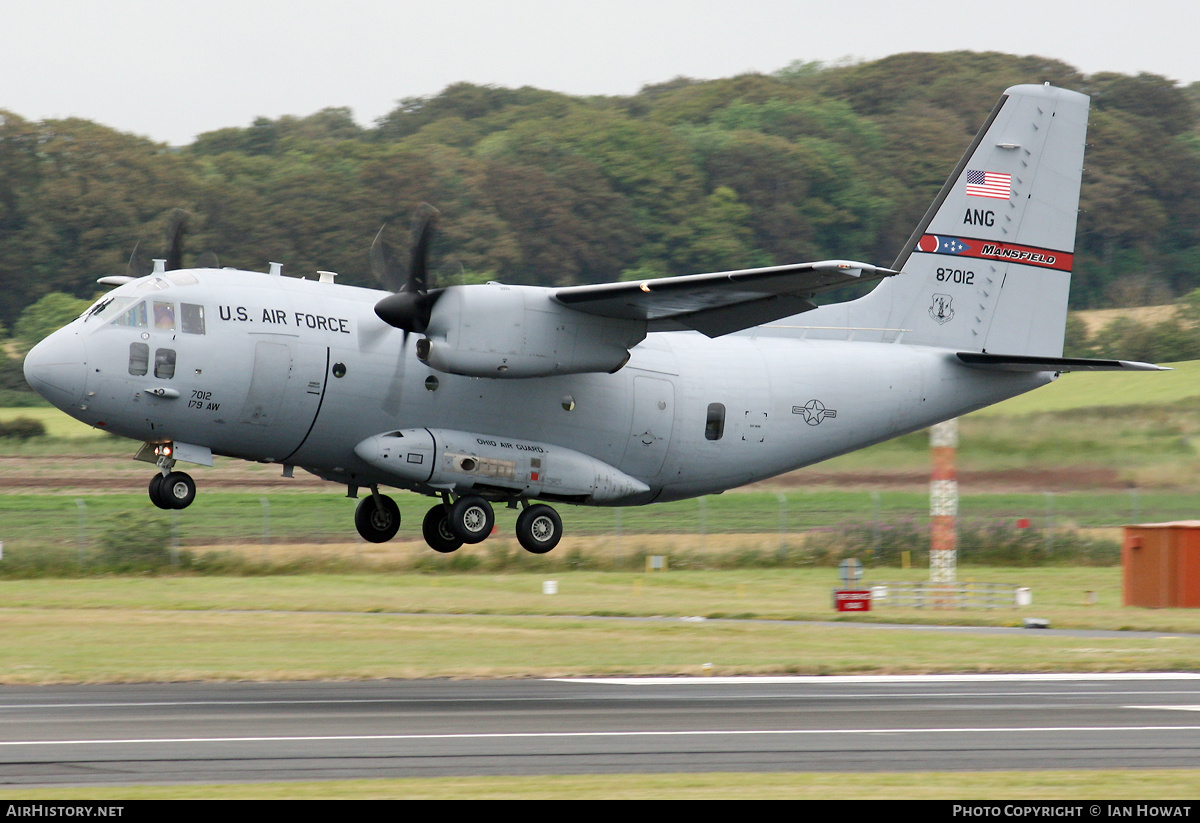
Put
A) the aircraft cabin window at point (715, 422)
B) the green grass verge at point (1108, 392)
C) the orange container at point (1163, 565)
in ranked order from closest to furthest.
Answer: the aircraft cabin window at point (715, 422), the orange container at point (1163, 565), the green grass verge at point (1108, 392)

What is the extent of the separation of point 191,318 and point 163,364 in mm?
790

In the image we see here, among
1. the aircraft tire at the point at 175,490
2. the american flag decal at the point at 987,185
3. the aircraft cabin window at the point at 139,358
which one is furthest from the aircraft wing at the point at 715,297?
the american flag decal at the point at 987,185

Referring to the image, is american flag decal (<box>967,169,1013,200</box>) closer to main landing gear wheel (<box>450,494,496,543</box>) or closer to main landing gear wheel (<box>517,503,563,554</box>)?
main landing gear wheel (<box>517,503,563,554</box>)

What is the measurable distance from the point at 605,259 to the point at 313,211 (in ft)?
53.4

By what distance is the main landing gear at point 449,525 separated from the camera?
2344 centimetres

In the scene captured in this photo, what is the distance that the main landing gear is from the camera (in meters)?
23.4

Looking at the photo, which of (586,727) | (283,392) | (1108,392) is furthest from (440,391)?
(1108,392)

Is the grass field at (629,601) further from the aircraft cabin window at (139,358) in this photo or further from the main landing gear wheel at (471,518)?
the aircraft cabin window at (139,358)

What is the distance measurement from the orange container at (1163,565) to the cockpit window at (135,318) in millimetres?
28606

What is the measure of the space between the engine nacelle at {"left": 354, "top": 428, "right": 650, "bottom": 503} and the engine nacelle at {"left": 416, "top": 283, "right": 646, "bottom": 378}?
1.37 m

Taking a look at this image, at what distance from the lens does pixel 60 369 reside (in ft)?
67.6

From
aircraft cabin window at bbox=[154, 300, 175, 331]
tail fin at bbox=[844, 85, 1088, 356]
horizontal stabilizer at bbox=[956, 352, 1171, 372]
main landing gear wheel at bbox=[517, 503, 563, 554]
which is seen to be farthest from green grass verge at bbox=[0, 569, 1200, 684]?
aircraft cabin window at bbox=[154, 300, 175, 331]

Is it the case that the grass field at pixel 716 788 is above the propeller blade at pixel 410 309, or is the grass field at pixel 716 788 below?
below

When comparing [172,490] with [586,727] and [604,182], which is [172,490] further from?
[604,182]
